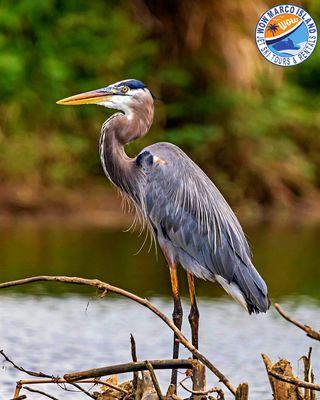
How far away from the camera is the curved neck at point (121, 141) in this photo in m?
7.79

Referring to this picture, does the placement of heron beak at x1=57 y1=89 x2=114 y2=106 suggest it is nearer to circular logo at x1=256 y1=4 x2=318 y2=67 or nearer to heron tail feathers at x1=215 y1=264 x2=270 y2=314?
heron tail feathers at x1=215 y1=264 x2=270 y2=314

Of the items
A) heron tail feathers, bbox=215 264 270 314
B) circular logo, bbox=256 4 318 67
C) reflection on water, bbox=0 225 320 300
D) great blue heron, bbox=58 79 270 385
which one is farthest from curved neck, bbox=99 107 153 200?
reflection on water, bbox=0 225 320 300

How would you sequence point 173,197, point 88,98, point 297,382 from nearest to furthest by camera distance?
point 297,382, point 88,98, point 173,197

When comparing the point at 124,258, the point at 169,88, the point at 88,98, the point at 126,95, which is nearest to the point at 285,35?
the point at 124,258

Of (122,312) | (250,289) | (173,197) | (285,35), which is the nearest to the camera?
(250,289)

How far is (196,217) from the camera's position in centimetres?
780

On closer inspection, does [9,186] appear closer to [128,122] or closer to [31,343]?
[31,343]

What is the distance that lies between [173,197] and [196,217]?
19 cm

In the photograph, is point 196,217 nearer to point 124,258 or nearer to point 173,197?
point 173,197

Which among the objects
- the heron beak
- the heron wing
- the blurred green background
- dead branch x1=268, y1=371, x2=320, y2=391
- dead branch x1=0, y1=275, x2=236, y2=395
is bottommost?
dead branch x1=268, y1=371, x2=320, y2=391

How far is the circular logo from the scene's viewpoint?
476 inches

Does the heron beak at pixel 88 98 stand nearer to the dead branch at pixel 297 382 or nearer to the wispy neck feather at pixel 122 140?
the wispy neck feather at pixel 122 140

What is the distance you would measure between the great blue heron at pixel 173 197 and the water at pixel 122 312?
83 cm

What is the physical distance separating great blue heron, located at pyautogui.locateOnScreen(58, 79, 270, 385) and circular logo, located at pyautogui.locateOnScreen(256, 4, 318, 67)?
383cm
